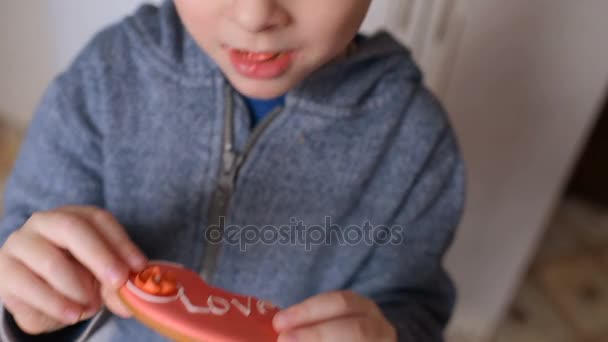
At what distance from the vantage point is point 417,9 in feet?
2.36

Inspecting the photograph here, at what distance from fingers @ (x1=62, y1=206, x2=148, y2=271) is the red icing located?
1 cm

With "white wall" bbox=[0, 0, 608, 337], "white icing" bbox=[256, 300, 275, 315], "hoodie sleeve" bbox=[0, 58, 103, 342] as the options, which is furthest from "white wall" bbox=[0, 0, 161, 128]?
"white icing" bbox=[256, 300, 275, 315]

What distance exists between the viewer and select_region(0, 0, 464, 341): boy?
0.51m

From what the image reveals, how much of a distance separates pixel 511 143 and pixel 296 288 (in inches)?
17.0

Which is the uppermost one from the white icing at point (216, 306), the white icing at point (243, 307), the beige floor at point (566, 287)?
the white icing at point (216, 306)

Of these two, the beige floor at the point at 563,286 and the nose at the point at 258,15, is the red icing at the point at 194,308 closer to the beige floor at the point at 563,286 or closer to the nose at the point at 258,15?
the nose at the point at 258,15

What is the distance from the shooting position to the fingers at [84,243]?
38 cm

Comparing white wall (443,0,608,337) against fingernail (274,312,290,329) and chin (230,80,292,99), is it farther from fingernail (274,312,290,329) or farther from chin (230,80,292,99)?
fingernail (274,312,290,329)

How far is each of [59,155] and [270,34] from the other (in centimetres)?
25

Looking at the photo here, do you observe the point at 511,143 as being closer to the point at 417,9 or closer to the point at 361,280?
the point at 417,9

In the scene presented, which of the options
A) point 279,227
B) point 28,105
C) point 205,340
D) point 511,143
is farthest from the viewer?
point 28,105

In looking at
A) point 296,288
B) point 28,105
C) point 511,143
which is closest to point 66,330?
point 296,288

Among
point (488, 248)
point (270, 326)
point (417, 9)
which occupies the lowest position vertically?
point (488, 248)

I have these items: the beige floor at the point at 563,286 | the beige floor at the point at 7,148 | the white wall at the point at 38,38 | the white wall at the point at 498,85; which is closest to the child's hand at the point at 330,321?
the white wall at the point at 498,85
